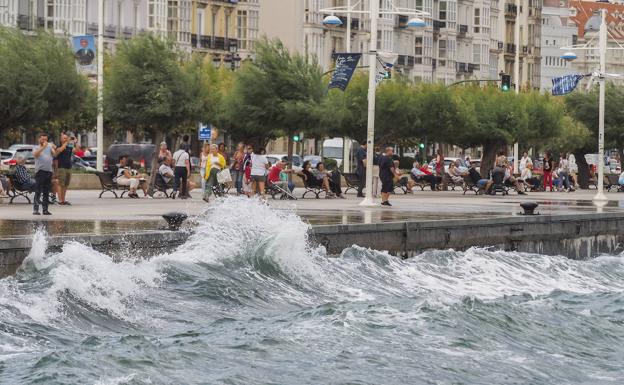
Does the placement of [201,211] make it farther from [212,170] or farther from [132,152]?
[132,152]

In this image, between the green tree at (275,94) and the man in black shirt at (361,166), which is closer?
the man in black shirt at (361,166)

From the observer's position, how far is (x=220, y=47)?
324 ft

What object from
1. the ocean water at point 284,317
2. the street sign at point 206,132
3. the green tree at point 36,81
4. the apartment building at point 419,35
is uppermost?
the apartment building at point 419,35

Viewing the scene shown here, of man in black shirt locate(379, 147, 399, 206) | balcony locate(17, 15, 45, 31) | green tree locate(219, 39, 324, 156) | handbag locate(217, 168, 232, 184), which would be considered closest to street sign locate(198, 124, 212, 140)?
green tree locate(219, 39, 324, 156)

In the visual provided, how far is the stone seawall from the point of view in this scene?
2355 cm

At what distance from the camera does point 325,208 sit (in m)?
38.3

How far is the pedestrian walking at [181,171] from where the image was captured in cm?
4288

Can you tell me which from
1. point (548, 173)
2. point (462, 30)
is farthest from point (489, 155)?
point (462, 30)

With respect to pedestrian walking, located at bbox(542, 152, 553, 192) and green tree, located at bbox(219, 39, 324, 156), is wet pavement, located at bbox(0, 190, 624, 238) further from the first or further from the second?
pedestrian walking, located at bbox(542, 152, 553, 192)

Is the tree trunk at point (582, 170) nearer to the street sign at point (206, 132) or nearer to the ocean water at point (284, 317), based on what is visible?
the street sign at point (206, 132)

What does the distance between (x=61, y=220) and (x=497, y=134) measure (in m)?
41.0

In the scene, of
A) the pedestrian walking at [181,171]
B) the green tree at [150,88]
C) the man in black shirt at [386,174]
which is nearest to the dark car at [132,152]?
the green tree at [150,88]

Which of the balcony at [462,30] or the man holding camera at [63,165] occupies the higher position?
the balcony at [462,30]

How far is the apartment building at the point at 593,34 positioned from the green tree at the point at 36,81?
93120 millimetres
